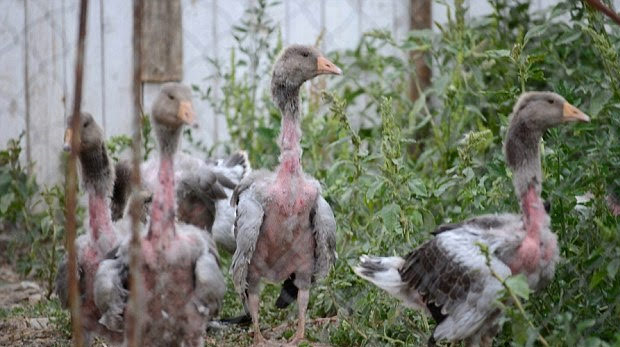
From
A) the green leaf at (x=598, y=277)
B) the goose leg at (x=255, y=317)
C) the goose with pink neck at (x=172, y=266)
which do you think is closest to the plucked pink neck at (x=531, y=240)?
the green leaf at (x=598, y=277)

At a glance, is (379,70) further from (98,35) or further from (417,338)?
(417,338)

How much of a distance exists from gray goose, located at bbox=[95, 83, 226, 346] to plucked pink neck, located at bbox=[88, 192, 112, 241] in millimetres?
274

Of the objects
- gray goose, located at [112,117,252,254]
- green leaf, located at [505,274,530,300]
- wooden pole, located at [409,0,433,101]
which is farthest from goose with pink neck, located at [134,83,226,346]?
wooden pole, located at [409,0,433,101]

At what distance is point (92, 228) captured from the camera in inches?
160

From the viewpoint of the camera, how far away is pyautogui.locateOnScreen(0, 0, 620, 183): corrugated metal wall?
22.1ft

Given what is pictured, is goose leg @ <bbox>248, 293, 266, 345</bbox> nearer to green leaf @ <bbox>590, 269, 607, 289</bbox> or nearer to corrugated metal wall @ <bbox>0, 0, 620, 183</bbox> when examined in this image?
green leaf @ <bbox>590, 269, 607, 289</bbox>

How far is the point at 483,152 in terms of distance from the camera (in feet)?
18.9

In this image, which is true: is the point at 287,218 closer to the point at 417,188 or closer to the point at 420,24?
the point at 417,188

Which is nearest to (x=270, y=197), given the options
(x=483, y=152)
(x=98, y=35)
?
(x=483, y=152)

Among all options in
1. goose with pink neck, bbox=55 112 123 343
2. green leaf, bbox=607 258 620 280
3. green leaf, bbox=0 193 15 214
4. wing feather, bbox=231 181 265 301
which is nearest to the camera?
green leaf, bbox=607 258 620 280

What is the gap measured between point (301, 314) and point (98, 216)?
1059 millimetres

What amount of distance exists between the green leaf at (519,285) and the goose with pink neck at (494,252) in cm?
21

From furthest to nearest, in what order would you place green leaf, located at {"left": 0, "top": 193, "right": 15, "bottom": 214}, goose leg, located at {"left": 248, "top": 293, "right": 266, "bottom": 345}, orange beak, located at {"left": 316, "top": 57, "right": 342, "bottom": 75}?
green leaf, located at {"left": 0, "top": 193, "right": 15, "bottom": 214}
orange beak, located at {"left": 316, "top": 57, "right": 342, "bottom": 75}
goose leg, located at {"left": 248, "top": 293, "right": 266, "bottom": 345}

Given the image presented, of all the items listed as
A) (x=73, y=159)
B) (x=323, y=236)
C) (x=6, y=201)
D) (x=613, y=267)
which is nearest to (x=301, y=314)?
(x=323, y=236)
